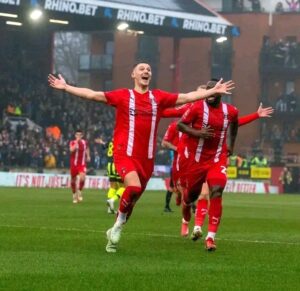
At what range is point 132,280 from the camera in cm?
1093

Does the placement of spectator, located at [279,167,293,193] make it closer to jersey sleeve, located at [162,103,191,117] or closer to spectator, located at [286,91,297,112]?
spectator, located at [286,91,297,112]

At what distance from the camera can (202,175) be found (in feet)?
51.8

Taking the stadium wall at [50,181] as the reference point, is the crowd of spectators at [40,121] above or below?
above

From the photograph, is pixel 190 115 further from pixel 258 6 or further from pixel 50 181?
pixel 258 6

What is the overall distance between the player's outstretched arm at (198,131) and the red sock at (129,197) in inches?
61.7

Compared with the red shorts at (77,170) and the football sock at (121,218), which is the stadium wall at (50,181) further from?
the football sock at (121,218)

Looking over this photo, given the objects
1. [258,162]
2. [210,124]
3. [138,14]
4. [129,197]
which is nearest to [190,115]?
[210,124]

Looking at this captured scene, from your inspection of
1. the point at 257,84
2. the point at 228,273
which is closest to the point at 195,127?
the point at 228,273

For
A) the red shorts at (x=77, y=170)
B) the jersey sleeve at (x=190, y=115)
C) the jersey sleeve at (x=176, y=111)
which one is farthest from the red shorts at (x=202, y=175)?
the red shorts at (x=77, y=170)

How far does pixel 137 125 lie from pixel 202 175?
1.86 metres

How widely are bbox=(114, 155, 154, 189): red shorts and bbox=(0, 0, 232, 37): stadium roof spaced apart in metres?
34.1

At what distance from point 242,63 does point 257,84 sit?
1.77m

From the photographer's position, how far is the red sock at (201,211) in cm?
1588

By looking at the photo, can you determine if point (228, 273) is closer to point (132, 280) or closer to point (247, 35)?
point (132, 280)
